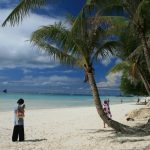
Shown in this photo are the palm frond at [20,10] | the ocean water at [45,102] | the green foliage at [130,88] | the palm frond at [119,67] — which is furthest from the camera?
the ocean water at [45,102]

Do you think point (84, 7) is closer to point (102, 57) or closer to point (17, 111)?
point (102, 57)

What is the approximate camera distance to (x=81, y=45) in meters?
13.3

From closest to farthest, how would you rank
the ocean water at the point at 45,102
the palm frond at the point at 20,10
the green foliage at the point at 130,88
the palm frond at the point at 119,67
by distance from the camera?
the palm frond at the point at 20,10, the palm frond at the point at 119,67, the green foliage at the point at 130,88, the ocean water at the point at 45,102

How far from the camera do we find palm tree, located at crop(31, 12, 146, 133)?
1298cm

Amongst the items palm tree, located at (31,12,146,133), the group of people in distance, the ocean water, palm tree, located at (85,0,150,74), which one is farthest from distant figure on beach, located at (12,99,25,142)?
the ocean water

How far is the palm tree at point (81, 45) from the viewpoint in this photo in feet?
42.6

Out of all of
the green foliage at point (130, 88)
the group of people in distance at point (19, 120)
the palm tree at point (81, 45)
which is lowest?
the group of people in distance at point (19, 120)

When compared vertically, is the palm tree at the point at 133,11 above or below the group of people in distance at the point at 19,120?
above

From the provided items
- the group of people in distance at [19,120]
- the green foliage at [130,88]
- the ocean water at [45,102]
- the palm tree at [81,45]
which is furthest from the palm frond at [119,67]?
the green foliage at [130,88]

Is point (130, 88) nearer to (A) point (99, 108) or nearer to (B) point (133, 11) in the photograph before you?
(A) point (99, 108)

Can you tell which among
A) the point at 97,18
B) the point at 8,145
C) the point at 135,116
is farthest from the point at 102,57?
the point at 135,116

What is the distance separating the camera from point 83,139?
12.9 m

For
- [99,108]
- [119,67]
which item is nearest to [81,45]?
[99,108]

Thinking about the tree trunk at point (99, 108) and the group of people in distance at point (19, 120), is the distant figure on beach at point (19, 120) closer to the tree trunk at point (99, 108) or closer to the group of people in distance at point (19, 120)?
the group of people in distance at point (19, 120)
